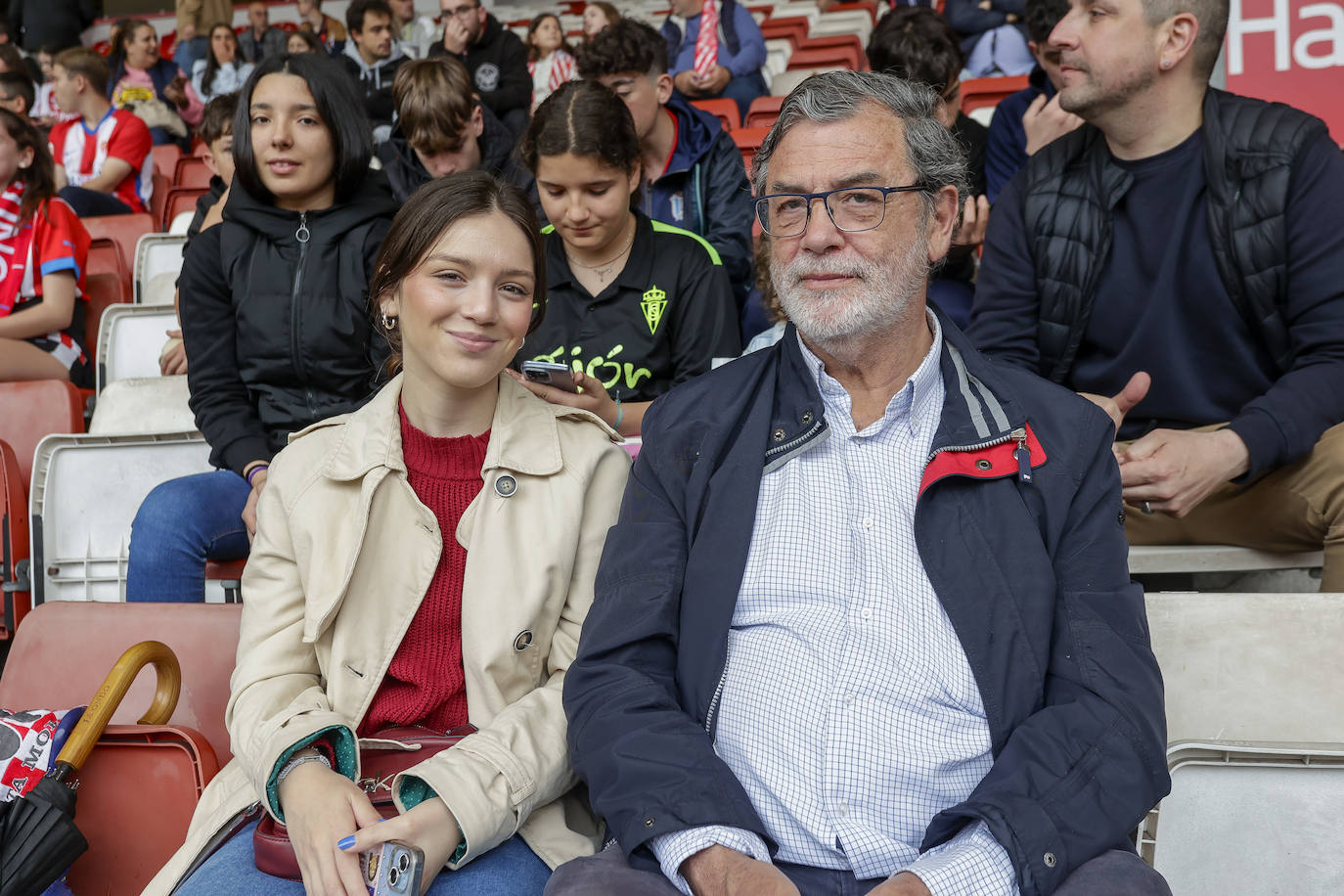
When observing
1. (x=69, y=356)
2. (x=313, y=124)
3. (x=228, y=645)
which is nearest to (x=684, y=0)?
(x=69, y=356)

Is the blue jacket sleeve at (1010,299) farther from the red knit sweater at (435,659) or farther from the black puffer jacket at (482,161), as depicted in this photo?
the black puffer jacket at (482,161)

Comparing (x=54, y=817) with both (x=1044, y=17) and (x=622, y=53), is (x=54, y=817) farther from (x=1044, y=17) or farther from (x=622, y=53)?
(x=1044, y=17)

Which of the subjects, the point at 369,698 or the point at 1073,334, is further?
the point at 1073,334

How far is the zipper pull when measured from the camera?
1591mm

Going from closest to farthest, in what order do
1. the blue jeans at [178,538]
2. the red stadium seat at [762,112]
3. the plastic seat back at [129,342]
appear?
the blue jeans at [178,538] → the plastic seat back at [129,342] → the red stadium seat at [762,112]

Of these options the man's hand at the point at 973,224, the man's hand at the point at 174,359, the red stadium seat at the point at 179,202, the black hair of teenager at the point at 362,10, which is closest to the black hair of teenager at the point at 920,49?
the man's hand at the point at 973,224

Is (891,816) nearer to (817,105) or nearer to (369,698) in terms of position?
(369,698)

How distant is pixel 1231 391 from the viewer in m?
2.47

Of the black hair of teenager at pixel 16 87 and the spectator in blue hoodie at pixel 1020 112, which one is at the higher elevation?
the black hair of teenager at pixel 16 87

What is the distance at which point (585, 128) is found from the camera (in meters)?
2.85

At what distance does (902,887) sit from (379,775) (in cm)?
70

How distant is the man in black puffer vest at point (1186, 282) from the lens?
225 centimetres

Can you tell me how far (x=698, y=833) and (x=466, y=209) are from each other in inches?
39.9

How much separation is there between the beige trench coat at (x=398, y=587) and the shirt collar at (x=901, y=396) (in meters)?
0.36
